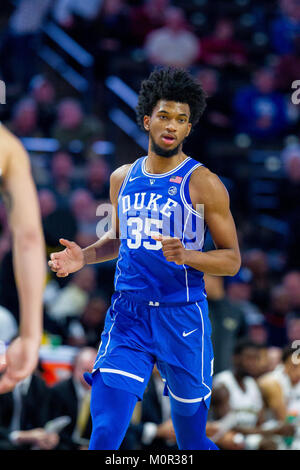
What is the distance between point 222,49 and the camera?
10.4 meters

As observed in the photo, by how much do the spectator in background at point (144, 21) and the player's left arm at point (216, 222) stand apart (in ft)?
21.8

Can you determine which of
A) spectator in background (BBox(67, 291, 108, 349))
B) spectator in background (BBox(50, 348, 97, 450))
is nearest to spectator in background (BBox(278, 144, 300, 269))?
spectator in background (BBox(67, 291, 108, 349))

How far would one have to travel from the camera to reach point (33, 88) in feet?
31.6

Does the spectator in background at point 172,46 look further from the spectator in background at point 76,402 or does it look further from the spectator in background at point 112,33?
the spectator in background at point 76,402

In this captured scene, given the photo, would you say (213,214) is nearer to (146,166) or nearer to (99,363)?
(146,166)

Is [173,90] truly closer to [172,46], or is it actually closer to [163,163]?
[163,163]

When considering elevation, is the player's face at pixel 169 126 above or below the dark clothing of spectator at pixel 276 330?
above

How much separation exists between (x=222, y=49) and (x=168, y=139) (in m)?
6.55

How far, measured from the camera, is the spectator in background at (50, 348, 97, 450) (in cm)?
611

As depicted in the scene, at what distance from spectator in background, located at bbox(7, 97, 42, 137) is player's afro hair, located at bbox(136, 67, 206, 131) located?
4.74 meters

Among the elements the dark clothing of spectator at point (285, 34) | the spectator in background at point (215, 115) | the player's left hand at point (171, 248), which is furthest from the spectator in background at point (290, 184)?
the player's left hand at point (171, 248)

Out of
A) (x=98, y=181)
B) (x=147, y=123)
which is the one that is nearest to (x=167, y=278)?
(x=147, y=123)

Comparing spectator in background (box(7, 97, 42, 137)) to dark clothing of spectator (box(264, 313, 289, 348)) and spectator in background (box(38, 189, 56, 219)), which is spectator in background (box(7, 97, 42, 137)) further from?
dark clothing of spectator (box(264, 313, 289, 348))

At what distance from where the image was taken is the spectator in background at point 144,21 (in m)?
10.4
